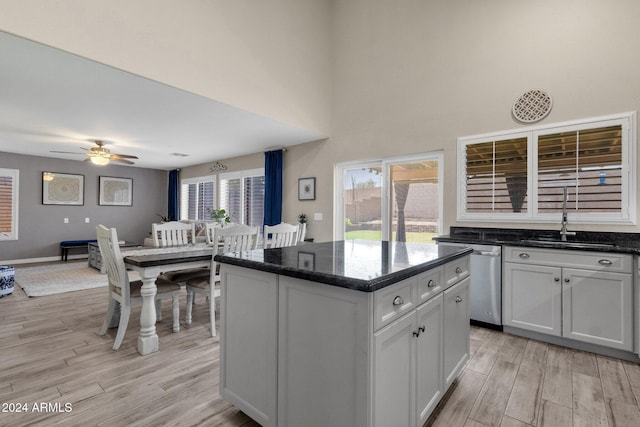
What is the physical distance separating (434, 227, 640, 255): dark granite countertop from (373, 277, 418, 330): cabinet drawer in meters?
1.99

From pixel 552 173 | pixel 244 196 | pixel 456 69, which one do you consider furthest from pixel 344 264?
pixel 244 196

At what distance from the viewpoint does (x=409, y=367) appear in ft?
4.63

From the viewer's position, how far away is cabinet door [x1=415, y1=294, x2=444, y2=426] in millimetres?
1501

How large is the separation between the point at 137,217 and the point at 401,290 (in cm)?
897

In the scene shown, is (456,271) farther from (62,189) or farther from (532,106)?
(62,189)

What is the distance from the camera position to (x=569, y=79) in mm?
3068

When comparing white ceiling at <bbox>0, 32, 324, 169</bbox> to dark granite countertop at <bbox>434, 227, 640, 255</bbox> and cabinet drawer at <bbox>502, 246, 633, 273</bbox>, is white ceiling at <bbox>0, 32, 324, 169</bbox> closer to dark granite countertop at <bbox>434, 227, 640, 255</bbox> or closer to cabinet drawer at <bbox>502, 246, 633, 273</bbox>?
dark granite countertop at <bbox>434, 227, 640, 255</bbox>

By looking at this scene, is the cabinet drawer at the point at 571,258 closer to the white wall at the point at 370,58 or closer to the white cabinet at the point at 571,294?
the white cabinet at the point at 571,294

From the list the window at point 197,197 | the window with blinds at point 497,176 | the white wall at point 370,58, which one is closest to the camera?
the white wall at point 370,58

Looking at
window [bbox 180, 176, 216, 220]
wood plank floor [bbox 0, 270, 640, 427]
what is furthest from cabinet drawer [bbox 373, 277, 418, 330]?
window [bbox 180, 176, 216, 220]

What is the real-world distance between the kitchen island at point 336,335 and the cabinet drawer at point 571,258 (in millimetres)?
1408

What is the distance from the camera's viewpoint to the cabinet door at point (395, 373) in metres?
1.19

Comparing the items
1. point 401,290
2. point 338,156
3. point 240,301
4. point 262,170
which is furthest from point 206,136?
point 401,290

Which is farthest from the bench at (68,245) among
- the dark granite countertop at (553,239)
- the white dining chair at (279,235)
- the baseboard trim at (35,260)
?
the dark granite countertop at (553,239)
